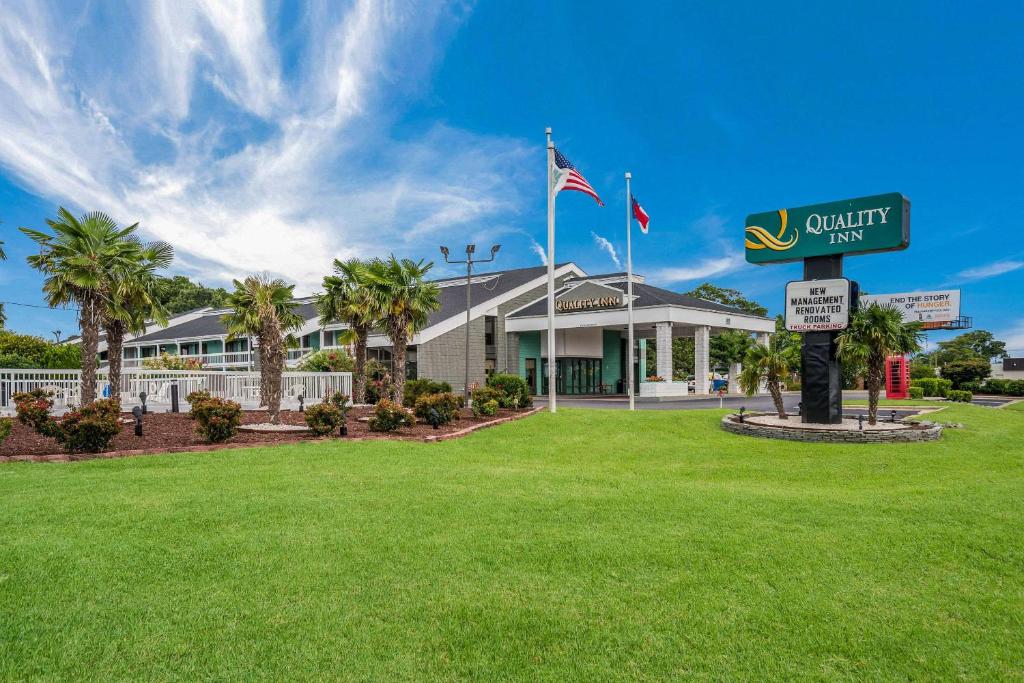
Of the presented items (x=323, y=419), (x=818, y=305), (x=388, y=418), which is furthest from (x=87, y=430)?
(x=818, y=305)

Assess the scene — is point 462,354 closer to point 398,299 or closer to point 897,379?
point 398,299

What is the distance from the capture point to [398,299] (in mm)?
22375

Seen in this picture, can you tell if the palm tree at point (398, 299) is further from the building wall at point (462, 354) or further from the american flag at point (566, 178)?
the building wall at point (462, 354)

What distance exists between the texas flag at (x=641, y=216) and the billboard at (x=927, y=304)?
31.6 meters

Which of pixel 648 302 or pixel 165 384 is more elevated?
pixel 648 302

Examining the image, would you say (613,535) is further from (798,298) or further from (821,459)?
(798,298)

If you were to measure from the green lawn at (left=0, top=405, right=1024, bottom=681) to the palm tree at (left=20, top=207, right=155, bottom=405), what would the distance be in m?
10.6

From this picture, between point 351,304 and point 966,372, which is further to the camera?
point 966,372

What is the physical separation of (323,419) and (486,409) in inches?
243

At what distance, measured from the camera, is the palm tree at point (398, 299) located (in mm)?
22219

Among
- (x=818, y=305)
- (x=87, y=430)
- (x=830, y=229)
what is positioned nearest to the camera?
(x=87, y=430)

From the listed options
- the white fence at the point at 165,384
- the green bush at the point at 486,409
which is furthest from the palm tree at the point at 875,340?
the white fence at the point at 165,384

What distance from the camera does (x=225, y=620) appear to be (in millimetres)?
4398

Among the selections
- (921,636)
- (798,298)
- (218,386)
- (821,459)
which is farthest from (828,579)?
(218,386)
